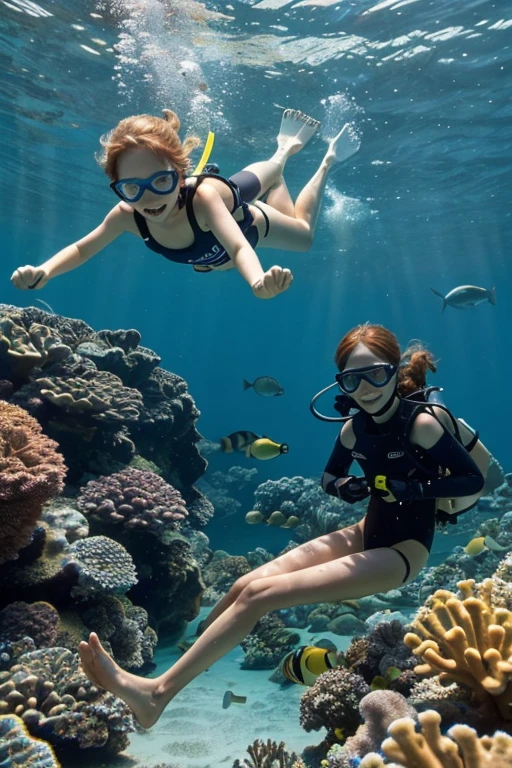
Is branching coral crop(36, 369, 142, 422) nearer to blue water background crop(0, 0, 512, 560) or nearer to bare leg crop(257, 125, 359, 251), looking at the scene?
bare leg crop(257, 125, 359, 251)

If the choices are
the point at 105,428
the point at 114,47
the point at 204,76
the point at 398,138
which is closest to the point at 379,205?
the point at 398,138

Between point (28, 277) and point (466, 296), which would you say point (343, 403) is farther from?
point (466, 296)

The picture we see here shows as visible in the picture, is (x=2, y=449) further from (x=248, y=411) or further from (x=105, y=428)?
(x=248, y=411)

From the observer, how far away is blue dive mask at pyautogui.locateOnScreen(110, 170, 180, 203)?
3633mm

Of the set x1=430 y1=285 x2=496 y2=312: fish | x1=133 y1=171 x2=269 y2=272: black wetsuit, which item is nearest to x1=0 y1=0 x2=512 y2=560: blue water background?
x1=430 y1=285 x2=496 y2=312: fish

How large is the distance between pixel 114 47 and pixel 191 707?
1626cm

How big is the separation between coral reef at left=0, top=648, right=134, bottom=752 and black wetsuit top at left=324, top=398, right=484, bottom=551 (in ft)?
8.70

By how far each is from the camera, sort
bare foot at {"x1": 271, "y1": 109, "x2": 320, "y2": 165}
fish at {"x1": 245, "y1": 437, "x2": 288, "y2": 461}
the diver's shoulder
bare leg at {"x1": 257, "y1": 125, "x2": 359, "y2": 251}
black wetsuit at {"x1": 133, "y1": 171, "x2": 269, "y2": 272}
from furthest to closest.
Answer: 1. fish at {"x1": 245, "y1": 437, "x2": 288, "y2": 461}
2. bare foot at {"x1": 271, "y1": 109, "x2": 320, "y2": 165}
3. bare leg at {"x1": 257, "y1": 125, "x2": 359, "y2": 251}
4. the diver's shoulder
5. black wetsuit at {"x1": 133, "y1": 171, "x2": 269, "y2": 272}

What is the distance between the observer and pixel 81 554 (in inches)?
224

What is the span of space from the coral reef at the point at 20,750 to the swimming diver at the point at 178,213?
9.90 feet

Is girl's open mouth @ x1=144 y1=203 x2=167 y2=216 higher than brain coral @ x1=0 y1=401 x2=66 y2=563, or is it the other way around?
girl's open mouth @ x1=144 y1=203 x2=167 y2=216

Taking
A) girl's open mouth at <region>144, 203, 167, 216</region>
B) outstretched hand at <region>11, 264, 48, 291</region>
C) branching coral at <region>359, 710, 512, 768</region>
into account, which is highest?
girl's open mouth at <region>144, 203, 167, 216</region>

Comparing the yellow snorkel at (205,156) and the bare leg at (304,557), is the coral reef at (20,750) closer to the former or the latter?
the bare leg at (304,557)

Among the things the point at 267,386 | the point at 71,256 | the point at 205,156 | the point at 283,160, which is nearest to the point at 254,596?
the point at 71,256
